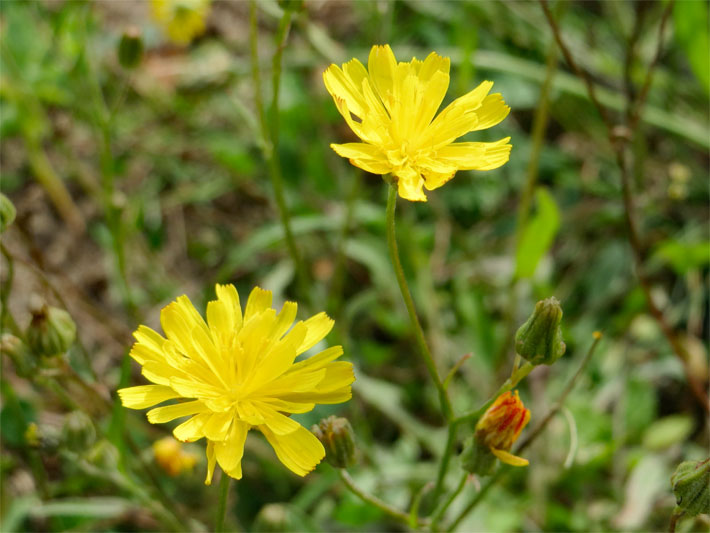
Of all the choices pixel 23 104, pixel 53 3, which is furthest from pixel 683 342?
pixel 53 3

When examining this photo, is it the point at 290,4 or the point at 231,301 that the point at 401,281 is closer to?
the point at 231,301

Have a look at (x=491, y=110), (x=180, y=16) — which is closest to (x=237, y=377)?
(x=491, y=110)

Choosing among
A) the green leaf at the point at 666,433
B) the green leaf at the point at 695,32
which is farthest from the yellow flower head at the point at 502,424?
the green leaf at the point at 695,32

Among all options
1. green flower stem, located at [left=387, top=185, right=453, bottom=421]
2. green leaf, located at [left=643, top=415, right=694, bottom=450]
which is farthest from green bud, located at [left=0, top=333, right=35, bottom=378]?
green leaf, located at [left=643, top=415, right=694, bottom=450]

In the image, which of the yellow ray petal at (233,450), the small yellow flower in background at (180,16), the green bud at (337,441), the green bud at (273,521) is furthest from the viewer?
the small yellow flower in background at (180,16)

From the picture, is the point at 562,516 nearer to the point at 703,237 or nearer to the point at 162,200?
the point at 703,237

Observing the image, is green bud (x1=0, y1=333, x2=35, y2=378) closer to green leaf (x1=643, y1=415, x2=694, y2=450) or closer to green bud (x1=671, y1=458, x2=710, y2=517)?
green bud (x1=671, y1=458, x2=710, y2=517)

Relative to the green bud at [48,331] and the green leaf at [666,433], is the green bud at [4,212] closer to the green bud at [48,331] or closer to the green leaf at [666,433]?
the green bud at [48,331]
